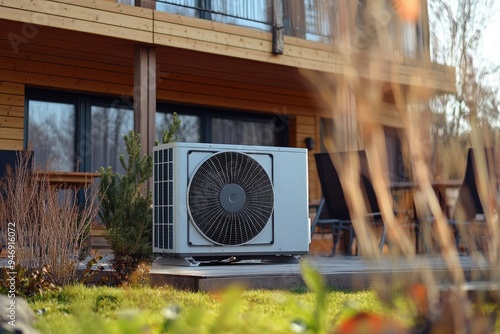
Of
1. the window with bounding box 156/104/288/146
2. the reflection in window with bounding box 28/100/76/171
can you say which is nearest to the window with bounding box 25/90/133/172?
the reflection in window with bounding box 28/100/76/171

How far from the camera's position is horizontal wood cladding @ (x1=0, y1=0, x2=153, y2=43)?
23.2ft

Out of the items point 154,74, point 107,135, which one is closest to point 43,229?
point 154,74

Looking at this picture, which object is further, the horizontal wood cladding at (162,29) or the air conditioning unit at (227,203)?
the horizontal wood cladding at (162,29)

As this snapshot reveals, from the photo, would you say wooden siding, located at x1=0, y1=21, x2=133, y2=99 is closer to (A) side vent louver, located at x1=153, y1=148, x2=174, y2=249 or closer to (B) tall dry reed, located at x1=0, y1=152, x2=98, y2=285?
(A) side vent louver, located at x1=153, y1=148, x2=174, y2=249

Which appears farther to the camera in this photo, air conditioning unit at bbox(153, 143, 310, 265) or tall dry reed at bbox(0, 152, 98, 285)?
air conditioning unit at bbox(153, 143, 310, 265)

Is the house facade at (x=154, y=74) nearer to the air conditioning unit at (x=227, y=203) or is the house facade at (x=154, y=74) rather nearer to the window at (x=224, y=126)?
the window at (x=224, y=126)

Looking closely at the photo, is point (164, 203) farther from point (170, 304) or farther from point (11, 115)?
point (11, 115)

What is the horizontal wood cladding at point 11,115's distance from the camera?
8.66 m

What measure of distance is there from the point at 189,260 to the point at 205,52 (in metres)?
3.65

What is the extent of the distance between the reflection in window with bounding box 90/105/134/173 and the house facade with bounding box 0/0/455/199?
13 millimetres

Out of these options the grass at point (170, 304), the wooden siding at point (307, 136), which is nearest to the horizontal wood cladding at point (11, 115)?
the wooden siding at point (307, 136)

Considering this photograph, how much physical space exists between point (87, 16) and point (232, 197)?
10.2 ft

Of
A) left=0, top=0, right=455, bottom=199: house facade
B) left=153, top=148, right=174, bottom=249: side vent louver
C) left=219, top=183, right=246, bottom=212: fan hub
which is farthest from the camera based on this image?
left=0, top=0, right=455, bottom=199: house facade

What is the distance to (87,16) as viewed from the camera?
7.39 meters
